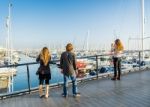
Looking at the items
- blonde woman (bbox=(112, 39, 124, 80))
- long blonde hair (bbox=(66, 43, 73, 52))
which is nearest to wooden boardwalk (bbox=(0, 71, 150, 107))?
blonde woman (bbox=(112, 39, 124, 80))

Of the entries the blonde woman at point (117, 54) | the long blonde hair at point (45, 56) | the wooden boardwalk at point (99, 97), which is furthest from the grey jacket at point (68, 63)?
the blonde woman at point (117, 54)

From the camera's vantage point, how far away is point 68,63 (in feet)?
31.9

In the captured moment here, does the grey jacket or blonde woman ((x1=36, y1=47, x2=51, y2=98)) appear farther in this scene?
blonde woman ((x1=36, y1=47, x2=51, y2=98))

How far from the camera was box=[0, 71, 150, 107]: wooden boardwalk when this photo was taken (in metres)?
8.55

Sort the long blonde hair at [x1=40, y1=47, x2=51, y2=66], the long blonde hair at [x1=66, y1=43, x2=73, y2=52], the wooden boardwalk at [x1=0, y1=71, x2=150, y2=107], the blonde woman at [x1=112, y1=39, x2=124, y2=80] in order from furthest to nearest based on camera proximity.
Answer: the blonde woman at [x1=112, y1=39, x2=124, y2=80] → the long blonde hair at [x1=40, y1=47, x2=51, y2=66] → the long blonde hair at [x1=66, y1=43, x2=73, y2=52] → the wooden boardwalk at [x1=0, y1=71, x2=150, y2=107]

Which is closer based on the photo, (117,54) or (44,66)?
(44,66)

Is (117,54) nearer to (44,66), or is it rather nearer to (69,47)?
(69,47)

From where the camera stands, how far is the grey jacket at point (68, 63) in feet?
31.8

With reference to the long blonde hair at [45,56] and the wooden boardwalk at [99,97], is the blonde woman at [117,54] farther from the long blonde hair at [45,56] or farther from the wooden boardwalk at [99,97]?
the long blonde hair at [45,56]

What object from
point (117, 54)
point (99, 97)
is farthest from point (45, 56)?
point (117, 54)

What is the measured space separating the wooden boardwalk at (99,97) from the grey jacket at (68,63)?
822 millimetres

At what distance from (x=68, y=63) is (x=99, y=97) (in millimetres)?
1436

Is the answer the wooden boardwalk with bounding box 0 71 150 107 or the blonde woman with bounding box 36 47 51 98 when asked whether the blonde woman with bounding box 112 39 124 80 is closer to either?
the wooden boardwalk with bounding box 0 71 150 107

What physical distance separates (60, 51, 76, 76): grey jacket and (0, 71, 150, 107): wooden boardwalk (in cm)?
82
